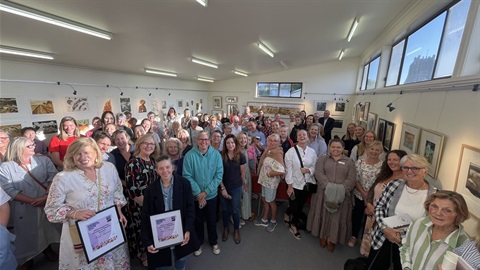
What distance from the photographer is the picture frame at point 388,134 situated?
14.3 ft

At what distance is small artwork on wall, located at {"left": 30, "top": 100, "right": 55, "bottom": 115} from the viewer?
16.4 feet

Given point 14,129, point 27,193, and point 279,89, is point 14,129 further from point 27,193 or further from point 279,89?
point 279,89

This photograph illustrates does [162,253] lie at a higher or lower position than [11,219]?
lower

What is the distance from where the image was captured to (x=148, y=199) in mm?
2074

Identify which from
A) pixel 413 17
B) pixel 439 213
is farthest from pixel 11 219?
pixel 413 17

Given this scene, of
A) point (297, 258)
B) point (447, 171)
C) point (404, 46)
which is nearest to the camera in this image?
point (447, 171)

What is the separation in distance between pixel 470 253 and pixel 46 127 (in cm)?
837

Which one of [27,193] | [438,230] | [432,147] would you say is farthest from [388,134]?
[27,193]

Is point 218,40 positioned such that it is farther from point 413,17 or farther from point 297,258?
point 297,258

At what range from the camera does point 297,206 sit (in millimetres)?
3525

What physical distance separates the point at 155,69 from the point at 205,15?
5.14 meters

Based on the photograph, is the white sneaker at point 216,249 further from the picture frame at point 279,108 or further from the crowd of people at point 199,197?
the picture frame at point 279,108

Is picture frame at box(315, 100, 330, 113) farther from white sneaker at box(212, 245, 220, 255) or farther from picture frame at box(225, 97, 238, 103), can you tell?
white sneaker at box(212, 245, 220, 255)

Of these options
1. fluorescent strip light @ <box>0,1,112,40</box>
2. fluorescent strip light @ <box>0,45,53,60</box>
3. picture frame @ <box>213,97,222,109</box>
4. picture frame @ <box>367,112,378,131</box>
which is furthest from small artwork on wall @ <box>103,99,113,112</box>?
picture frame @ <box>367,112,378,131</box>
